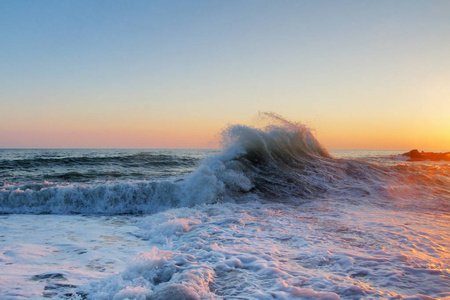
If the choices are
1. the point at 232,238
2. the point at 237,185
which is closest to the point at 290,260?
the point at 232,238

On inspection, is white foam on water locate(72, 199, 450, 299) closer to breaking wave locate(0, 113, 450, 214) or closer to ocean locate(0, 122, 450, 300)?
ocean locate(0, 122, 450, 300)

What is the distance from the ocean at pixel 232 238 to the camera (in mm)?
2713

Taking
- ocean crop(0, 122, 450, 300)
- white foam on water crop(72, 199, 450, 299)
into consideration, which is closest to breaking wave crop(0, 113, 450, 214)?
ocean crop(0, 122, 450, 300)

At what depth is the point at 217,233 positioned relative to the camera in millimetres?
4719

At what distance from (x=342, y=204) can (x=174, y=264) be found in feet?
18.2

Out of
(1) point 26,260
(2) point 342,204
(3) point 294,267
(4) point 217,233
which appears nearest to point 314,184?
(2) point 342,204

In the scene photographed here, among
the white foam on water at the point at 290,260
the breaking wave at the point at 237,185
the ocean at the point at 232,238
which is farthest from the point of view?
the breaking wave at the point at 237,185

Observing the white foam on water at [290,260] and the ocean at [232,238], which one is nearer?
the white foam on water at [290,260]

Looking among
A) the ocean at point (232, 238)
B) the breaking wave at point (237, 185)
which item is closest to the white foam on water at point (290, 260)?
the ocean at point (232, 238)

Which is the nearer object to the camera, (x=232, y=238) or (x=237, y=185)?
(x=232, y=238)

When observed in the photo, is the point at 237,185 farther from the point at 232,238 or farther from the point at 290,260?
the point at 290,260

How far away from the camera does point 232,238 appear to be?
439cm

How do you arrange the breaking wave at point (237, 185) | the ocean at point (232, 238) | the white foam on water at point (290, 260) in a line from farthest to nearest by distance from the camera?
the breaking wave at point (237, 185) < the ocean at point (232, 238) < the white foam on water at point (290, 260)

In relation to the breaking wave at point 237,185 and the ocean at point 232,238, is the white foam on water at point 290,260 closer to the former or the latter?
the ocean at point 232,238
